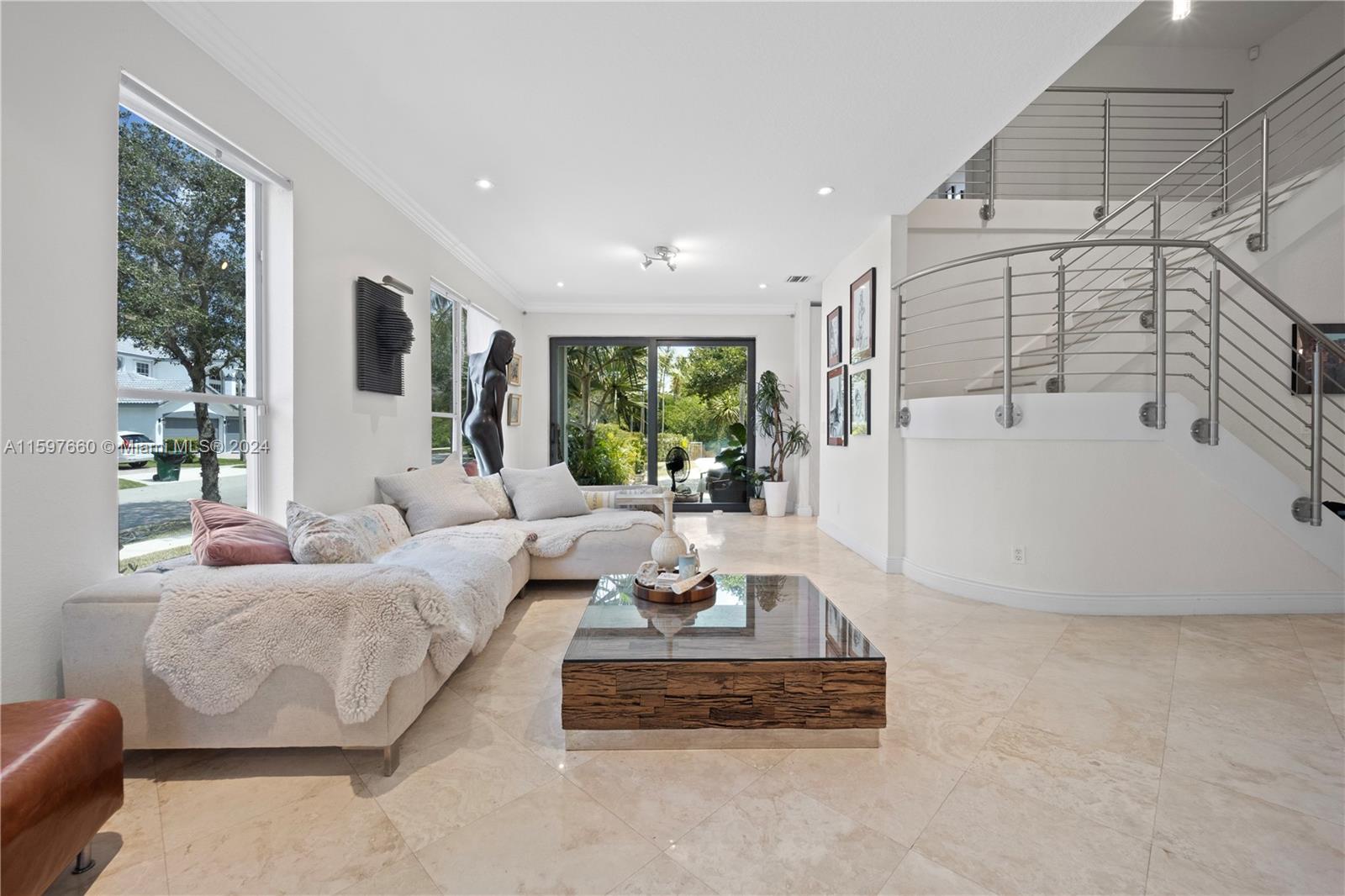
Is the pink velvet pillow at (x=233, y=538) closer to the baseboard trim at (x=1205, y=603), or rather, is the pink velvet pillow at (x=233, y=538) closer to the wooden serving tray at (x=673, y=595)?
the wooden serving tray at (x=673, y=595)

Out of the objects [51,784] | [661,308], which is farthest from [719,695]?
[661,308]

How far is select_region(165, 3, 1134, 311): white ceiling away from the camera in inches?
89.9

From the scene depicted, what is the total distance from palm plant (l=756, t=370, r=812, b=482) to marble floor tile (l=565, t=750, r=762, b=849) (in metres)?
5.52

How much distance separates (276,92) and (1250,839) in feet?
14.1

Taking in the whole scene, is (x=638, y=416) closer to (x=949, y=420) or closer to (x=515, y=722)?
(x=949, y=420)

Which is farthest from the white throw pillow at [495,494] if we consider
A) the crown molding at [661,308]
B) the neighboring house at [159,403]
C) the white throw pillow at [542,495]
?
the crown molding at [661,308]

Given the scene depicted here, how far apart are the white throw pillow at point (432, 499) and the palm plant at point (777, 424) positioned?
416 centimetres

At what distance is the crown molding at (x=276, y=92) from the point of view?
87.7 inches

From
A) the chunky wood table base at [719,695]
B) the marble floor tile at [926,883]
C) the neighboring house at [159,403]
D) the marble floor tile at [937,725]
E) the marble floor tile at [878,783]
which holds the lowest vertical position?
the marble floor tile at [926,883]

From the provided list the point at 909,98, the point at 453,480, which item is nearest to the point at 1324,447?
the point at 909,98

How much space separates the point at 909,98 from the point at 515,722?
319cm

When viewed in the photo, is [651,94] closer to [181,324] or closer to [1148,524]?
[181,324]

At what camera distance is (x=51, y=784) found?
1.20 m

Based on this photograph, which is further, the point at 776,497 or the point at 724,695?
the point at 776,497
